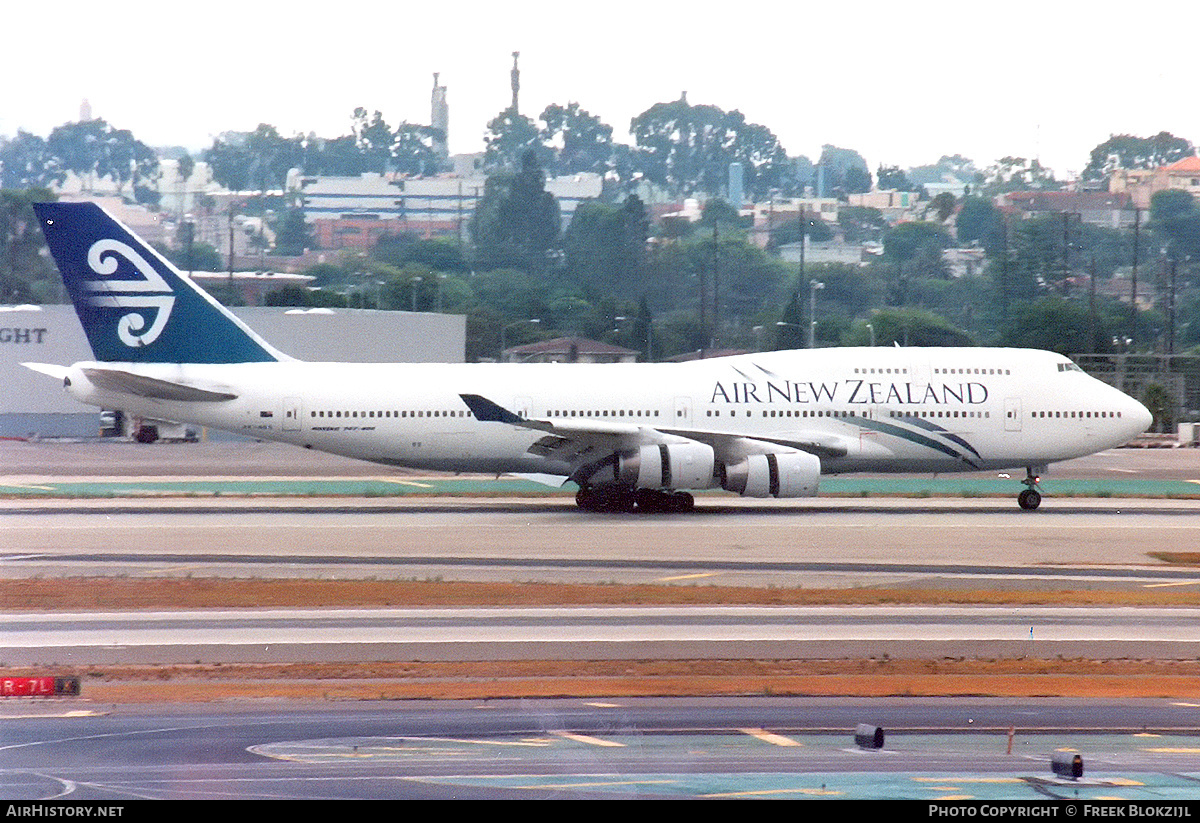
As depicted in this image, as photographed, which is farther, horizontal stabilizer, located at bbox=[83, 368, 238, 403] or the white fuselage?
the white fuselage

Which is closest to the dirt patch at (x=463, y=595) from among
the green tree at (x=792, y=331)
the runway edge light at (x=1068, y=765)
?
the runway edge light at (x=1068, y=765)

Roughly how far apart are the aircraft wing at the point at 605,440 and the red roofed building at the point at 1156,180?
84.9 meters

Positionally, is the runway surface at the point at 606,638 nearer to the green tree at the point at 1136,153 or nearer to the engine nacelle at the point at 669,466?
the engine nacelle at the point at 669,466

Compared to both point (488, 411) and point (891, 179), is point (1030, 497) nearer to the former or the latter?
point (488, 411)

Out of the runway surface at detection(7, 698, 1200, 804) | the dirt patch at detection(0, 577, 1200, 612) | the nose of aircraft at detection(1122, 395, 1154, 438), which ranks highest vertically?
the nose of aircraft at detection(1122, 395, 1154, 438)

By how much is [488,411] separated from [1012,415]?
48.3 feet

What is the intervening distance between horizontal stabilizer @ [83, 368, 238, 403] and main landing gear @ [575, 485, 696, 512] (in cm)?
992

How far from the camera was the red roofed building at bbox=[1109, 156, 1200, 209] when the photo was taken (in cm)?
11419

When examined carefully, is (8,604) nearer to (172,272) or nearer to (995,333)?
(172,272)

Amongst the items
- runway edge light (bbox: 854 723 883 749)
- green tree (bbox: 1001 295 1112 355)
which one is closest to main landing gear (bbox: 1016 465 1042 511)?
runway edge light (bbox: 854 723 883 749)

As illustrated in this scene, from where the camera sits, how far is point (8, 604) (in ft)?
78.8

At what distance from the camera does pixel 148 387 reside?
37656 millimetres

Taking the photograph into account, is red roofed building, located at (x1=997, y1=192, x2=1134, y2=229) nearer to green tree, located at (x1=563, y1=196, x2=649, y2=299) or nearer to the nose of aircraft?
green tree, located at (x1=563, y1=196, x2=649, y2=299)

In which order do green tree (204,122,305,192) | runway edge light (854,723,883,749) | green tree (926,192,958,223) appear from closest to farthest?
1. runway edge light (854,723,883,749)
2. green tree (204,122,305,192)
3. green tree (926,192,958,223)
